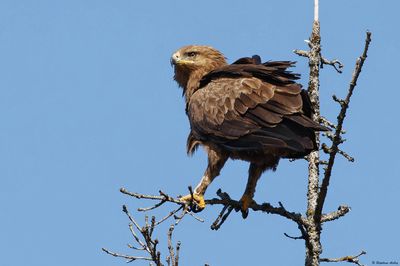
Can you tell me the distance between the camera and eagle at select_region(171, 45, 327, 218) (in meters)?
6.91

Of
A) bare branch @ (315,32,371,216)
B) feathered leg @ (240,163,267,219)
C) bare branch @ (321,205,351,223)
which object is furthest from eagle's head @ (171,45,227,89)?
bare branch @ (315,32,371,216)

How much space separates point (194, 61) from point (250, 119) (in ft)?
6.66

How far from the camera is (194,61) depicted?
9000 mm

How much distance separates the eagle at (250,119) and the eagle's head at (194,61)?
0.61 metres

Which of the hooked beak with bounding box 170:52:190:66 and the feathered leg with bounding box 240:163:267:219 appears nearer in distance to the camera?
the feathered leg with bounding box 240:163:267:219

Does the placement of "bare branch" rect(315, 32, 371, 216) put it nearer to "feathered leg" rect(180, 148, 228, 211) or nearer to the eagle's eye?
"feathered leg" rect(180, 148, 228, 211)

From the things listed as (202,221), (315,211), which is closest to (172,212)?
(202,221)

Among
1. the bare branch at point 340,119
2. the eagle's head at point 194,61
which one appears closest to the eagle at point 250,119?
the eagle's head at point 194,61

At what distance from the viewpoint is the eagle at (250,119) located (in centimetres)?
691

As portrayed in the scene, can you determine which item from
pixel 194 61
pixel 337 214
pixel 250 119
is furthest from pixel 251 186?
pixel 194 61

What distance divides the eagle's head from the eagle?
0.61 m

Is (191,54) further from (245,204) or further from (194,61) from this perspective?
(245,204)

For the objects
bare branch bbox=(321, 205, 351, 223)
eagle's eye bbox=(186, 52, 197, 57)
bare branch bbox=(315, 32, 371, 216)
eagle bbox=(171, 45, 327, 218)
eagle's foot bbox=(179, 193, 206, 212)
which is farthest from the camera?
eagle's eye bbox=(186, 52, 197, 57)

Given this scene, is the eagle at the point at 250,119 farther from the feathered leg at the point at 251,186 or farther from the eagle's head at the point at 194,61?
the eagle's head at the point at 194,61
